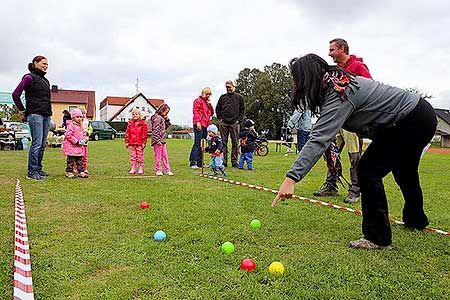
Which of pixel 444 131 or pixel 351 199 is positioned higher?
pixel 444 131

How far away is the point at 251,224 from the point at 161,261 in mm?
1220

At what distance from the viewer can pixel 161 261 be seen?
298 centimetres

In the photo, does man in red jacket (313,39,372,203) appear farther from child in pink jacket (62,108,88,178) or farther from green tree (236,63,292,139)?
green tree (236,63,292,139)

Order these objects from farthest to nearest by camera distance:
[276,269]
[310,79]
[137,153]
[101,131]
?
1. [101,131]
2. [137,153]
3. [310,79]
4. [276,269]

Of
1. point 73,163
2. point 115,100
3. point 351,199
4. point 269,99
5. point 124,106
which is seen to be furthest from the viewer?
point 115,100

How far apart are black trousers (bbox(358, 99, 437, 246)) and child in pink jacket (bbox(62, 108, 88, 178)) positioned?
580 centimetres

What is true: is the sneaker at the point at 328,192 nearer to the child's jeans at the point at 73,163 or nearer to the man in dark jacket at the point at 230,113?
the man in dark jacket at the point at 230,113

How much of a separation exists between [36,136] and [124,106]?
201 feet

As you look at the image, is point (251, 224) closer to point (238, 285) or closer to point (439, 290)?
point (238, 285)

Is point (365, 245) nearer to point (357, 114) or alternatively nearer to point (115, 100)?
point (357, 114)

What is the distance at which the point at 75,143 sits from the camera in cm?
764

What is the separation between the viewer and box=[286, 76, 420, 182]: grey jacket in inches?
113

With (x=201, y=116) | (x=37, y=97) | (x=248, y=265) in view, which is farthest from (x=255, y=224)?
(x=201, y=116)

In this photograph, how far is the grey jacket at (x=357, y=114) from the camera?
2871mm
